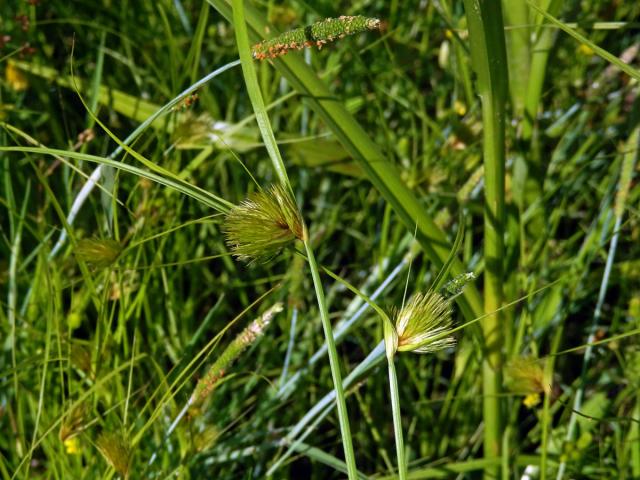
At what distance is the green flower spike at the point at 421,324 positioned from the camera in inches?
21.7

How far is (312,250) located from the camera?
0.75 meters

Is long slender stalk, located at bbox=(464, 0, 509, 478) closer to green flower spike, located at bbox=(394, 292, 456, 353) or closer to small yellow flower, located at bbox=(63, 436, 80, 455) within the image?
green flower spike, located at bbox=(394, 292, 456, 353)

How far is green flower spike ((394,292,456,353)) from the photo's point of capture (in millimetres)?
552

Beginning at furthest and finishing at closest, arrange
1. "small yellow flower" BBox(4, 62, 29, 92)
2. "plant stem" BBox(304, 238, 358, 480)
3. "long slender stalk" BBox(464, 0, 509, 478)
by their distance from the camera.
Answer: "small yellow flower" BBox(4, 62, 29, 92) < "long slender stalk" BBox(464, 0, 509, 478) < "plant stem" BBox(304, 238, 358, 480)

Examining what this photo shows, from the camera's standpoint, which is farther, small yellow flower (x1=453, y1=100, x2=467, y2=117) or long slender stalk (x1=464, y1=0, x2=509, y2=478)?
small yellow flower (x1=453, y1=100, x2=467, y2=117)

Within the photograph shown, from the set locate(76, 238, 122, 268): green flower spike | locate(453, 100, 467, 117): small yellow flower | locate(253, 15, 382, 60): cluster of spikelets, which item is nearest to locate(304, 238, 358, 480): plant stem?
locate(253, 15, 382, 60): cluster of spikelets

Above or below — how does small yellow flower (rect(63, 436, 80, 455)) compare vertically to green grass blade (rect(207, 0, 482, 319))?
below

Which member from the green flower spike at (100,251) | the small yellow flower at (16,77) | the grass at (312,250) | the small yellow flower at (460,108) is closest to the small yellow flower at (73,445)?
the grass at (312,250)

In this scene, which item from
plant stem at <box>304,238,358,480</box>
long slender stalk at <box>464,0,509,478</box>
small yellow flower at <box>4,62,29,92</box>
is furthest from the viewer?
small yellow flower at <box>4,62,29,92</box>

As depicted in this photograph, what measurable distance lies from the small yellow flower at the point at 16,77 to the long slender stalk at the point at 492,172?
28.6 inches

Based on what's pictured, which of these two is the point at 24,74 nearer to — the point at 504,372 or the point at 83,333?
the point at 83,333

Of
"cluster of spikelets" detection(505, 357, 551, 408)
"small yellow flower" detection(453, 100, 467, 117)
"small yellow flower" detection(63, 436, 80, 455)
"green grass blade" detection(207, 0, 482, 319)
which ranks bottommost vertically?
"small yellow flower" detection(63, 436, 80, 455)

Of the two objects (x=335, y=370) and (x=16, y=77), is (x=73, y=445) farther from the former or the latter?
(x=16, y=77)

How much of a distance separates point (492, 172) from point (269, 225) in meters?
0.32
